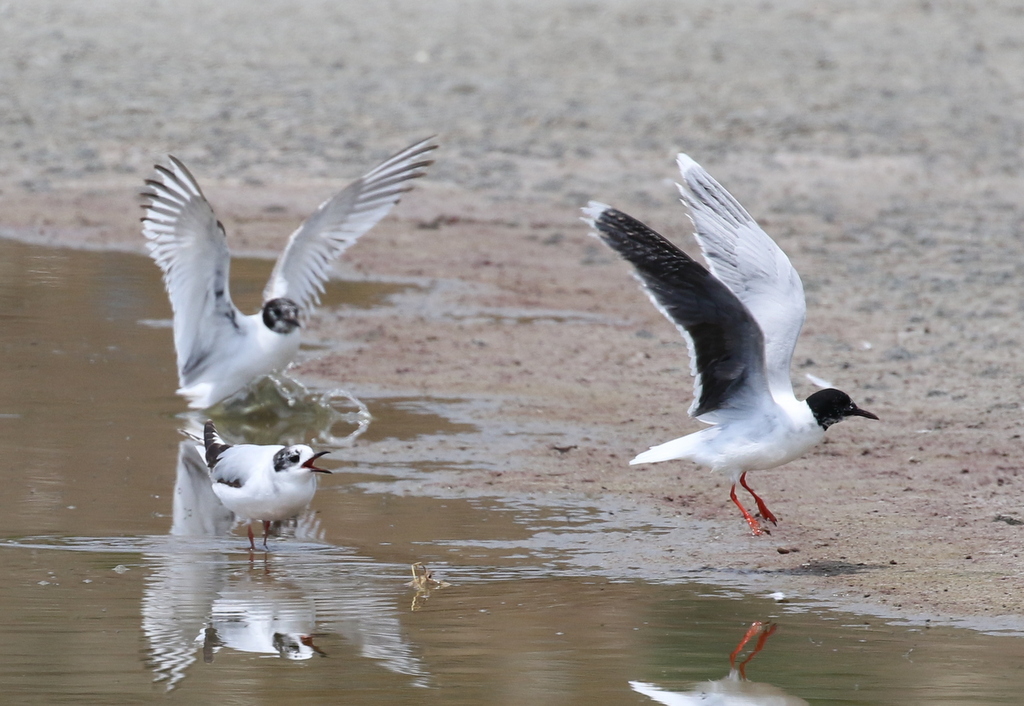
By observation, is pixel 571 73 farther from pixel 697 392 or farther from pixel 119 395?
pixel 697 392

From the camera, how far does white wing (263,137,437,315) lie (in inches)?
408

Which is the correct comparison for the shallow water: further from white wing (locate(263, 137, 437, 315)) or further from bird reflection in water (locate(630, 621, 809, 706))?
white wing (locate(263, 137, 437, 315))

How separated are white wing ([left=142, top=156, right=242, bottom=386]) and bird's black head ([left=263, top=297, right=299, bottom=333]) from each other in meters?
0.20

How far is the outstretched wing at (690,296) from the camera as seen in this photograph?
6.75 metres

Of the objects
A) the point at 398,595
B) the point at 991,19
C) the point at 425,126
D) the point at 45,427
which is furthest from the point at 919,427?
the point at 991,19

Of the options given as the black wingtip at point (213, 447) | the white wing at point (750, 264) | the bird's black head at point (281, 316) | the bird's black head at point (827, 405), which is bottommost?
the black wingtip at point (213, 447)

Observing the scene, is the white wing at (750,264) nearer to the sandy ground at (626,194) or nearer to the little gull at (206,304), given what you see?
the sandy ground at (626,194)

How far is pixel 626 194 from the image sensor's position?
1731 centimetres

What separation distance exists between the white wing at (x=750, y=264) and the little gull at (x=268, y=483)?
2139 millimetres

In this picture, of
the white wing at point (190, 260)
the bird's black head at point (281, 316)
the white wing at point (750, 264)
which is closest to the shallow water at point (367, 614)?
the white wing at point (190, 260)

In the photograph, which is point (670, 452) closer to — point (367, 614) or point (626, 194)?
point (367, 614)

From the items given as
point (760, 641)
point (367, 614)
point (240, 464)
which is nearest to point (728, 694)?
point (760, 641)

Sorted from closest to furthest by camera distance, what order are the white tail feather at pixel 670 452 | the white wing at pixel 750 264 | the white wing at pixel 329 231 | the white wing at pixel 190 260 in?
the white tail feather at pixel 670 452, the white wing at pixel 750 264, the white wing at pixel 190 260, the white wing at pixel 329 231

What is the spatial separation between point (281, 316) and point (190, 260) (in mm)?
622
